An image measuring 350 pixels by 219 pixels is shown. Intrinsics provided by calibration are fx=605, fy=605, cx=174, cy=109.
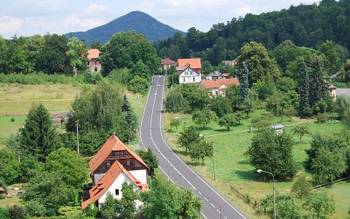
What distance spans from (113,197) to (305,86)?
4910 cm

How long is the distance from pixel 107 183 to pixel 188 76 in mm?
77691

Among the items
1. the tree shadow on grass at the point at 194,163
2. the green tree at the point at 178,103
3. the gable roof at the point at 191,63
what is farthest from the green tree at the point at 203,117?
the gable roof at the point at 191,63

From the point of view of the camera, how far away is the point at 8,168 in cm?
5534

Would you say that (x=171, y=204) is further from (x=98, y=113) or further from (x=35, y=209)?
(x=98, y=113)

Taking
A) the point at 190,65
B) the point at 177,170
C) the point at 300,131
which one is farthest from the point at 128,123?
the point at 190,65

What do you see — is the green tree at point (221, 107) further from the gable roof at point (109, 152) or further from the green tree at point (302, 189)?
the green tree at point (302, 189)

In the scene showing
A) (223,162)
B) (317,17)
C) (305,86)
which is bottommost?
(223,162)

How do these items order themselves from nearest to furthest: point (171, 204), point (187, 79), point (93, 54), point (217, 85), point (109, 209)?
point (171, 204) → point (109, 209) → point (217, 85) → point (187, 79) → point (93, 54)

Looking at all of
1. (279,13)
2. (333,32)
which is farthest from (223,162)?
(279,13)

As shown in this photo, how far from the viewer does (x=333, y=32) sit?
174 m

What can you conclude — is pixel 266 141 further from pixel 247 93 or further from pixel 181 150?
pixel 247 93

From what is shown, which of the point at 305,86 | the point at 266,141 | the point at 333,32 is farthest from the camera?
the point at 333,32

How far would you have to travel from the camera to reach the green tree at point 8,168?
181 feet

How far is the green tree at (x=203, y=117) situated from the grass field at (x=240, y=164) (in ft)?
3.51
